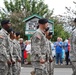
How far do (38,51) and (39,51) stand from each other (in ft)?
0.09

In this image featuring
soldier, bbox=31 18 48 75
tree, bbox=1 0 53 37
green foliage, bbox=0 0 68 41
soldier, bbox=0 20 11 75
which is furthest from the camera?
tree, bbox=1 0 53 37

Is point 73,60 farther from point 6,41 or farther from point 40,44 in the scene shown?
point 6,41

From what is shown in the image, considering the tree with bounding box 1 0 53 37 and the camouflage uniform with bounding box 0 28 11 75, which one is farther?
the tree with bounding box 1 0 53 37

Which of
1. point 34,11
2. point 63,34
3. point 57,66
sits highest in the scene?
point 34,11

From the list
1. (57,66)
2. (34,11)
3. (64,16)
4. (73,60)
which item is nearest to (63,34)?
(34,11)

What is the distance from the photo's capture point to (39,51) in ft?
34.2

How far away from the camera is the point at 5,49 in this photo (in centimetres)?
1038

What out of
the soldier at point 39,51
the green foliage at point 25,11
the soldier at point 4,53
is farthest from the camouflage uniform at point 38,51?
the green foliage at point 25,11

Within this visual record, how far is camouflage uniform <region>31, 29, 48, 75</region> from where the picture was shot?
10.5 meters

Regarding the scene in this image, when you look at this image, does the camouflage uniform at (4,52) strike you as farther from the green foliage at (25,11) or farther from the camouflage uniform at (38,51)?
the green foliage at (25,11)

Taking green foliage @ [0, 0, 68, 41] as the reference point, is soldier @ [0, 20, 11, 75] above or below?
below

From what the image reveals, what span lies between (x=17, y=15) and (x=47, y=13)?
26.2 ft

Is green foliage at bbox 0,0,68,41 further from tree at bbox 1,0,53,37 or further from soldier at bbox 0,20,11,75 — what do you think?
soldier at bbox 0,20,11,75

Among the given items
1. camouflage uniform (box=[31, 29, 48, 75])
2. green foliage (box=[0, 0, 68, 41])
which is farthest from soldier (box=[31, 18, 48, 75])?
green foliage (box=[0, 0, 68, 41])
